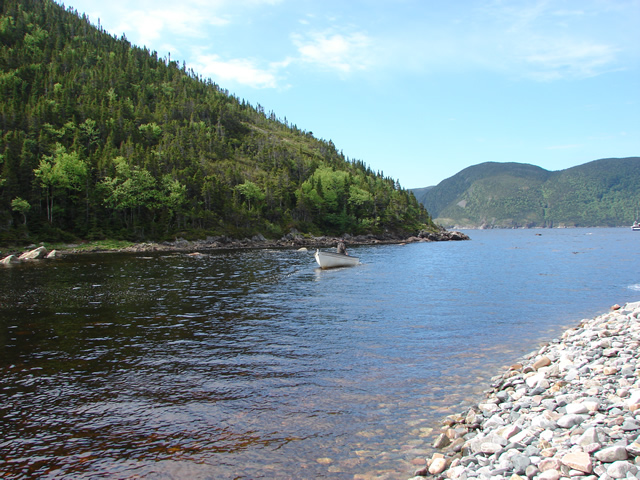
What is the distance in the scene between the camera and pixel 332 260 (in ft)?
197

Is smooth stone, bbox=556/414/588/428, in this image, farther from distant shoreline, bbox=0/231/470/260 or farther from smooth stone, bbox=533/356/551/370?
distant shoreline, bbox=0/231/470/260

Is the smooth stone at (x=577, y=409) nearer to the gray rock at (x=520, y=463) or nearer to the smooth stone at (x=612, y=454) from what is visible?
the smooth stone at (x=612, y=454)

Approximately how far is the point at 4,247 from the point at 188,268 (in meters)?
51.8

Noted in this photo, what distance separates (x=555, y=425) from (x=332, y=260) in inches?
2001

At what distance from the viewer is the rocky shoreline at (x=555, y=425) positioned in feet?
24.7

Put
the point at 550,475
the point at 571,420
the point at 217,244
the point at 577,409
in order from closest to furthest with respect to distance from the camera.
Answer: the point at 550,475
the point at 571,420
the point at 577,409
the point at 217,244

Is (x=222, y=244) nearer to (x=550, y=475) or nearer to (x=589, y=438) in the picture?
(x=589, y=438)

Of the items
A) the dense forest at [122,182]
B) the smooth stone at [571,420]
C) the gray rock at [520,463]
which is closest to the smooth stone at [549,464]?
the gray rock at [520,463]

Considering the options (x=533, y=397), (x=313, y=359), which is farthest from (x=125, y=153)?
(x=533, y=397)

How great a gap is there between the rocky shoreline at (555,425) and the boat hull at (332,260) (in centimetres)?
4370

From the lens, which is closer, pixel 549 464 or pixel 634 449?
pixel 634 449

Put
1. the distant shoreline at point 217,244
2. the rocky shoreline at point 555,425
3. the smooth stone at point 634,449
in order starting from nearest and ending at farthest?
the smooth stone at point 634,449 < the rocky shoreline at point 555,425 < the distant shoreline at point 217,244

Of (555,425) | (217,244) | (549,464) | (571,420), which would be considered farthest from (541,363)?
(217,244)

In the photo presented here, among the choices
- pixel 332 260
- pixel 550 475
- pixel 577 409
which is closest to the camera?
pixel 550 475
